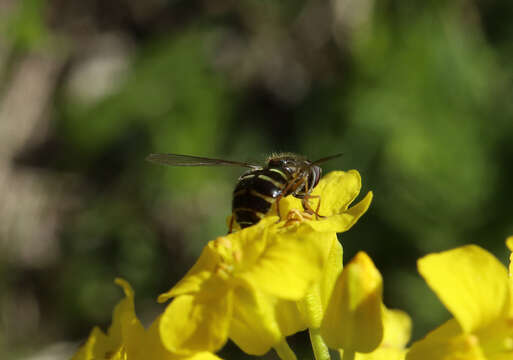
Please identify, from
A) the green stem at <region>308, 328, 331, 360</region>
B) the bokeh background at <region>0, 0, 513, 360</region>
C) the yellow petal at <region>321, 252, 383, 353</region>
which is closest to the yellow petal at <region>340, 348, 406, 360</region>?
the green stem at <region>308, 328, 331, 360</region>

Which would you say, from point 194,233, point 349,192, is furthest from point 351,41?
point 349,192

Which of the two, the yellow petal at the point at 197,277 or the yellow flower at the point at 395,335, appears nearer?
the yellow petal at the point at 197,277

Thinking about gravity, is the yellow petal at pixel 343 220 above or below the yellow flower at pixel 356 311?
above

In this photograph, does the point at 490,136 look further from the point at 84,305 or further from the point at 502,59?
the point at 84,305

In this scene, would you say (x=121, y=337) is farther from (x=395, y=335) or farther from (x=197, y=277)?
(x=395, y=335)

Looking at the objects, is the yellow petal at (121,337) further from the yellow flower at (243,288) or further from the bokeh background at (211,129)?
the bokeh background at (211,129)

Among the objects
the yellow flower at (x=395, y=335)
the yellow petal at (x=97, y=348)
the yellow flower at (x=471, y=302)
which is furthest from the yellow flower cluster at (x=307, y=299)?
the yellow flower at (x=395, y=335)

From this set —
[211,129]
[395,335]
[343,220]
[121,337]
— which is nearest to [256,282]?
[343,220]

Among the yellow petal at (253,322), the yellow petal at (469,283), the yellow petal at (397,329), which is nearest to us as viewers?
the yellow petal at (469,283)
